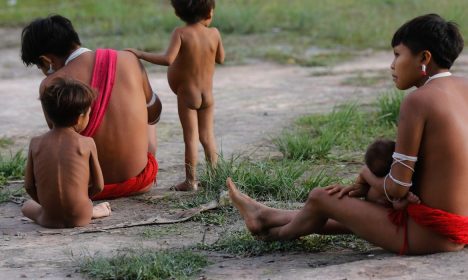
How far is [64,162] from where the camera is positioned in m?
4.82

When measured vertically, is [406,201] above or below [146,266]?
above

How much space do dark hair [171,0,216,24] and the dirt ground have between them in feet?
3.31

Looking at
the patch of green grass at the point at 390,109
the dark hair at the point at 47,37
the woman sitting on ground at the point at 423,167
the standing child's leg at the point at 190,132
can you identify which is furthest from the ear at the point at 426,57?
the patch of green grass at the point at 390,109

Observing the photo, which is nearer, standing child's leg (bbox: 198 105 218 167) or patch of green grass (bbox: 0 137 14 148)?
standing child's leg (bbox: 198 105 218 167)

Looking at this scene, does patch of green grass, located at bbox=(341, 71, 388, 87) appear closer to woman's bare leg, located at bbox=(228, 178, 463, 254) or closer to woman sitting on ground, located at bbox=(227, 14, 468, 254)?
woman's bare leg, located at bbox=(228, 178, 463, 254)

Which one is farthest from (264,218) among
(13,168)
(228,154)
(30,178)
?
(13,168)

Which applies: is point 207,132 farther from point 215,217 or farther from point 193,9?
point 215,217

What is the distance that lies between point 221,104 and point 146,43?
254 cm

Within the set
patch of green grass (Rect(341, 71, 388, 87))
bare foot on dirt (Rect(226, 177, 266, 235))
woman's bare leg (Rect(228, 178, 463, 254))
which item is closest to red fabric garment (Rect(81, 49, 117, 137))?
bare foot on dirt (Rect(226, 177, 266, 235))

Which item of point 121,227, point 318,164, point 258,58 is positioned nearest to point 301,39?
point 258,58

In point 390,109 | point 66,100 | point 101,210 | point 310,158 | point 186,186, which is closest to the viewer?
point 66,100

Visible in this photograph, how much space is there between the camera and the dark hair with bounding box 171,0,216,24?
546cm

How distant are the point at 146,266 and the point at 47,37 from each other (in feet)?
5.66

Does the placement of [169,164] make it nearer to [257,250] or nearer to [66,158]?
[66,158]
